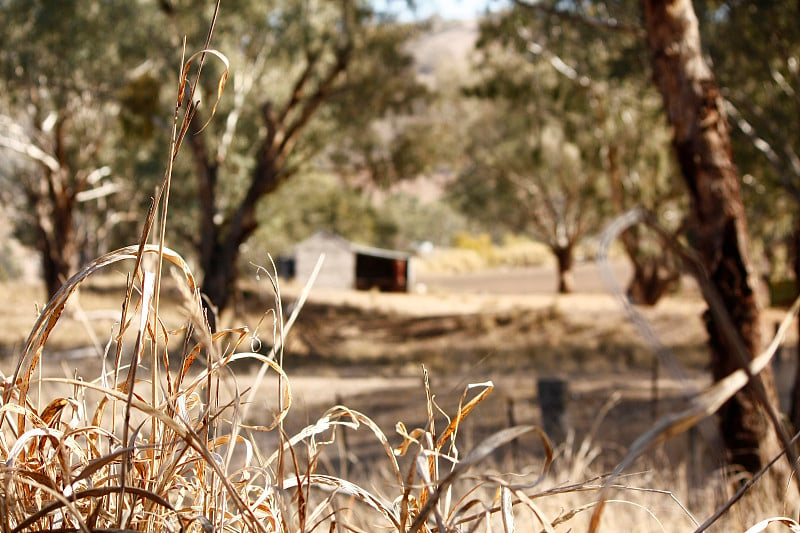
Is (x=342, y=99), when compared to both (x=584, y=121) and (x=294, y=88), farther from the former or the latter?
(x=584, y=121)

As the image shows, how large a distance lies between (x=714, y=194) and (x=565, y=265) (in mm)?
24078

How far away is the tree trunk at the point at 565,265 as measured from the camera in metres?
28.3

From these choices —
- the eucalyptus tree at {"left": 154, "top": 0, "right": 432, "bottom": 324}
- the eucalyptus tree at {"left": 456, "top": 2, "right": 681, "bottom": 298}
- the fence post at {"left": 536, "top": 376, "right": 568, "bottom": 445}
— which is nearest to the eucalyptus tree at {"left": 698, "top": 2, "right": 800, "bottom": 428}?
the eucalyptus tree at {"left": 456, "top": 2, "right": 681, "bottom": 298}

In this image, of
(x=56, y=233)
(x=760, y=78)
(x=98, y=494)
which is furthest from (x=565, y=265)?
(x=98, y=494)

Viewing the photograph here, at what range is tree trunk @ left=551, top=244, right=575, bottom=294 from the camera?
28.3 metres

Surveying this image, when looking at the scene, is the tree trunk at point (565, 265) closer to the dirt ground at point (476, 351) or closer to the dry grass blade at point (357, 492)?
the dirt ground at point (476, 351)

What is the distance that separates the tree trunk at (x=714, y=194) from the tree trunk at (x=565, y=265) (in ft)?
76.7

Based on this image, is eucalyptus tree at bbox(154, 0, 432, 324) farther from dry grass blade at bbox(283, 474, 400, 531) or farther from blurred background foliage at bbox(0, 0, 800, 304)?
dry grass blade at bbox(283, 474, 400, 531)

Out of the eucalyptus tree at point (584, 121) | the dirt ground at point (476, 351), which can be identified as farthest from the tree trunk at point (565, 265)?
the dirt ground at point (476, 351)

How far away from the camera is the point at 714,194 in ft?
16.0

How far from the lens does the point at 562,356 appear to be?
17312 millimetres

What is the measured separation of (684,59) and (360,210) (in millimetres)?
30154

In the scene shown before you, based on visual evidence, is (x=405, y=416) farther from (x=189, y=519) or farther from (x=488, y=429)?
(x=189, y=519)

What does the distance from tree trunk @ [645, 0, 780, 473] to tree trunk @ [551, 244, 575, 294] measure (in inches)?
921
